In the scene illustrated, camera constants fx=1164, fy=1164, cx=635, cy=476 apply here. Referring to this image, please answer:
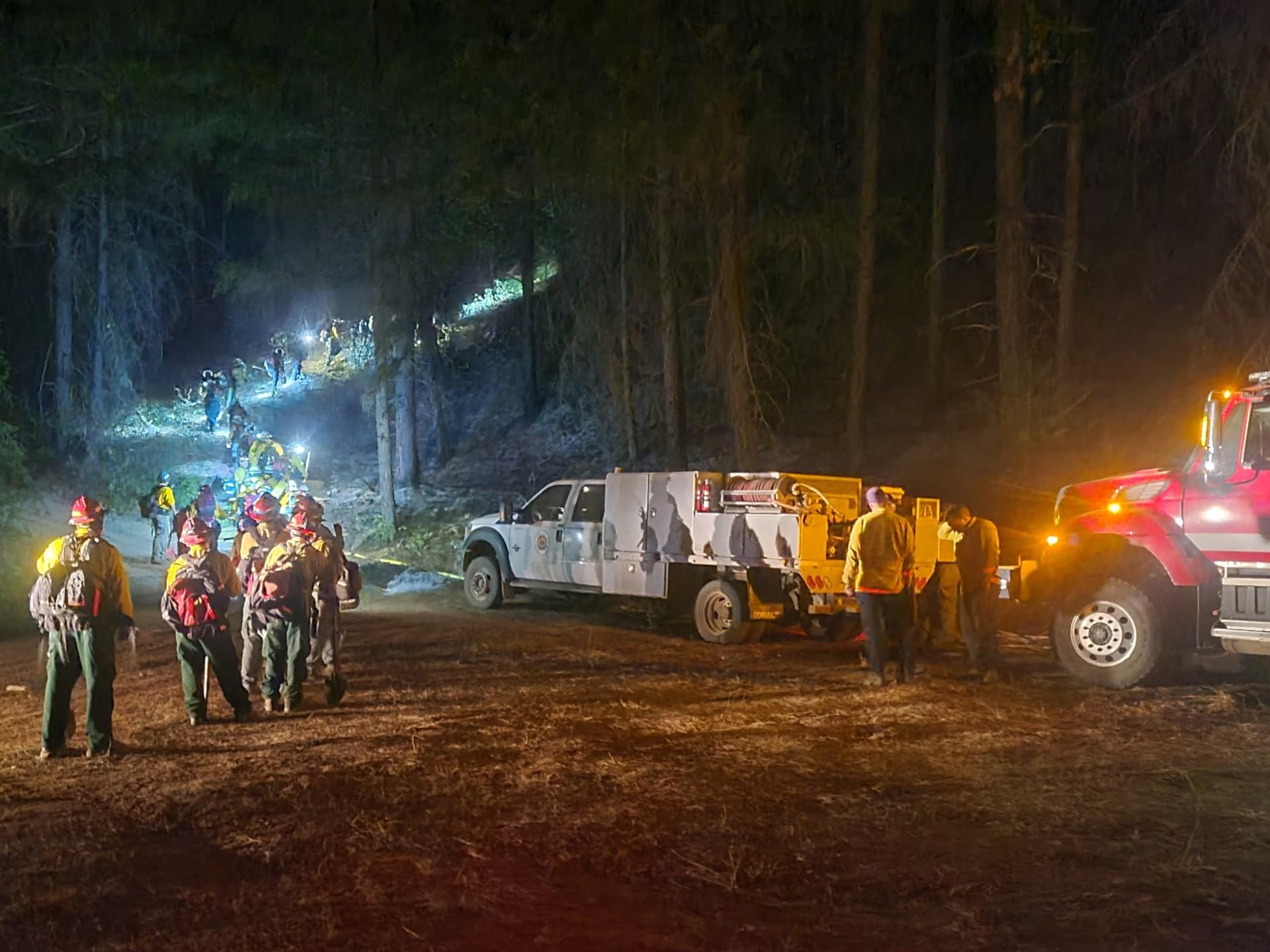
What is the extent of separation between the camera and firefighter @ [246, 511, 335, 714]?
8.78 m

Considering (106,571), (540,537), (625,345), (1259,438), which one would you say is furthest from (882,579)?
(625,345)

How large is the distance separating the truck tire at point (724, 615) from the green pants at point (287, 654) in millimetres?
5109

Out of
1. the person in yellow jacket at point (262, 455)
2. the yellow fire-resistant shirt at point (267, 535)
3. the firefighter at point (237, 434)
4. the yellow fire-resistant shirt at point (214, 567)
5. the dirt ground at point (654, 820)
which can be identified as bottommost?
the dirt ground at point (654, 820)

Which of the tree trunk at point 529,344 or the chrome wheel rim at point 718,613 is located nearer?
the chrome wheel rim at point 718,613

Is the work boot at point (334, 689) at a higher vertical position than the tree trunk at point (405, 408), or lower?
lower

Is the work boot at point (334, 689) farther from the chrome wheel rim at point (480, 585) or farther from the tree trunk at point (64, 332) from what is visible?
the tree trunk at point (64, 332)

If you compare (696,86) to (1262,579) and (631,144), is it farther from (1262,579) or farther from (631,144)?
(1262,579)

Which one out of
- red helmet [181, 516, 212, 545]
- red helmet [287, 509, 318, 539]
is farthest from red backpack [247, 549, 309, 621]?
red helmet [181, 516, 212, 545]

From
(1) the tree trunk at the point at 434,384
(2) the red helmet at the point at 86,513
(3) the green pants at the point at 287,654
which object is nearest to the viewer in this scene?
(2) the red helmet at the point at 86,513

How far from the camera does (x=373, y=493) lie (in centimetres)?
2838

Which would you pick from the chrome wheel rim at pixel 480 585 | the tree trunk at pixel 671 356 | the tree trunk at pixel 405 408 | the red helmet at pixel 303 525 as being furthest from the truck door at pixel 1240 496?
the tree trunk at pixel 405 408

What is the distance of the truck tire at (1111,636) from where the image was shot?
965 centimetres

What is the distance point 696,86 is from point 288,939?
611 inches

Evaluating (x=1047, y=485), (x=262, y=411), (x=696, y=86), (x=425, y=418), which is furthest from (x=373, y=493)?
(x=1047, y=485)
